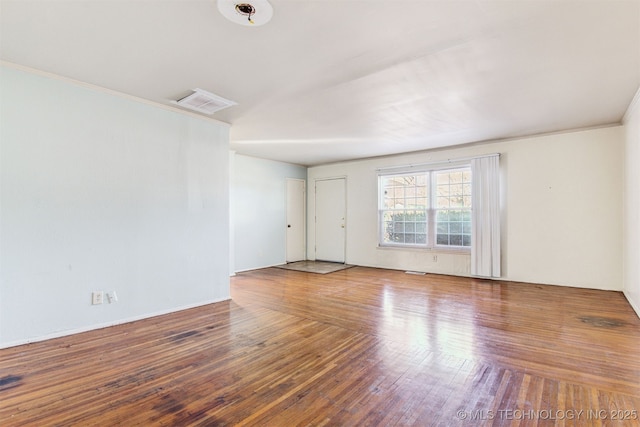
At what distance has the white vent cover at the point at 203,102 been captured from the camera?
3363mm

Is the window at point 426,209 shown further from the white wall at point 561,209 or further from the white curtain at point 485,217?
the white wall at point 561,209

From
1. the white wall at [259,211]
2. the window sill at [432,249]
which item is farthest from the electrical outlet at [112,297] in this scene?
the window sill at [432,249]

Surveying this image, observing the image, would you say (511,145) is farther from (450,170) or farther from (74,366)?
(74,366)

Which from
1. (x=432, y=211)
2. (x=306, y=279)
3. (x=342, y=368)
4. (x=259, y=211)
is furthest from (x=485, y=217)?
(x=259, y=211)

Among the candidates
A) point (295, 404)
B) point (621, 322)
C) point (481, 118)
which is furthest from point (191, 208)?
point (621, 322)

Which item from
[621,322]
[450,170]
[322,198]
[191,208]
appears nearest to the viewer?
[621,322]

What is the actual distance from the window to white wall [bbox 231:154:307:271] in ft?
7.90

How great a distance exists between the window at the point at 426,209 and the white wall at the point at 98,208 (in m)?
3.95

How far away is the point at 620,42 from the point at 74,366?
500cm

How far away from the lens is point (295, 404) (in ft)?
6.31

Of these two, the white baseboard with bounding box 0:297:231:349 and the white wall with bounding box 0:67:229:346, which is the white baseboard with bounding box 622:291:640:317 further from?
the white baseboard with bounding box 0:297:231:349

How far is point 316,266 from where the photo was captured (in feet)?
23.5

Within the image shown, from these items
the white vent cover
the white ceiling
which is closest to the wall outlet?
the white ceiling

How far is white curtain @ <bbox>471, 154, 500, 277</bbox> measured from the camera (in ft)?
17.9
